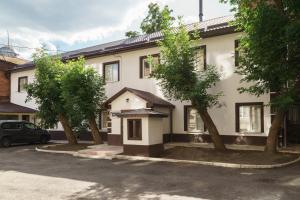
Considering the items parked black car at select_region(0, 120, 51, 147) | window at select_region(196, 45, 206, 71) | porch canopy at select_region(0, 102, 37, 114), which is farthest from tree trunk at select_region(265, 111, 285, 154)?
porch canopy at select_region(0, 102, 37, 114)

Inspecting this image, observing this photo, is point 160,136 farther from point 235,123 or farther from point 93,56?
point 93,56

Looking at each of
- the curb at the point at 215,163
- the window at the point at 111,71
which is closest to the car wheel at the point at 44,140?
the window at the point at 111,71

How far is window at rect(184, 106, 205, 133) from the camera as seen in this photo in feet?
64.8

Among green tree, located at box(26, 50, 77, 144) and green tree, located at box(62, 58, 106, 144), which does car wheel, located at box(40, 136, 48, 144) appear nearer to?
green tree, located at box(26, 50, 77, 144)

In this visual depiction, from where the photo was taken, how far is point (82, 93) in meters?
19.9

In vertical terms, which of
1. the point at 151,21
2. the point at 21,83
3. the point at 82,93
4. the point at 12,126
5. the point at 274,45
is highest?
the point at 151,21

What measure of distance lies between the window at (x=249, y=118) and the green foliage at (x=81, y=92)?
27.4 ft

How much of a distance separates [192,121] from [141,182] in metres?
10.1

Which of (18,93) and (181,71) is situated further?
(18,93)

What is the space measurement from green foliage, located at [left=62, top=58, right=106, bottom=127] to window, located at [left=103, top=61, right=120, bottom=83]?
8.60 feet

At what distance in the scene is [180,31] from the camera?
16578mm

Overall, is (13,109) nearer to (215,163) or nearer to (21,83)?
(21,83)

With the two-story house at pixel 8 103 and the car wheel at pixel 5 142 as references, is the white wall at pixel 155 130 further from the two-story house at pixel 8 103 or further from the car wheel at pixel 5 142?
the two-story house at pixel 8 103

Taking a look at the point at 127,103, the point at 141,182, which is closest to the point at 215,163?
the point at 141,182
